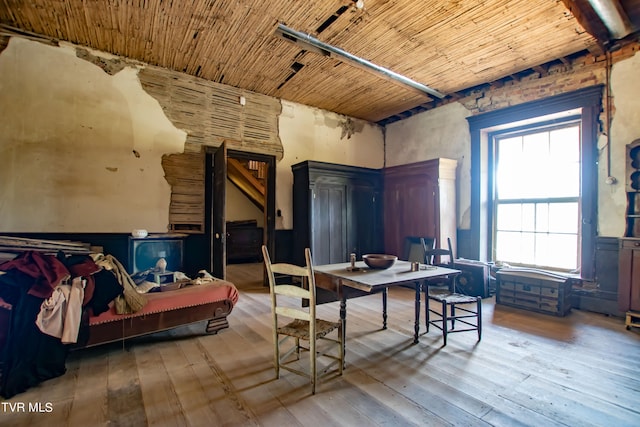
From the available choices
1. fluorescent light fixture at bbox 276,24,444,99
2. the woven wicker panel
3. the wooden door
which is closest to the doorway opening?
the wooden door

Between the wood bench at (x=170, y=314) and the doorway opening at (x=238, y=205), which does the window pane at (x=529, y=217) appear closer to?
the doorway opening at (x=238, y=205)

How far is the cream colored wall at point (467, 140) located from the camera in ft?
11.3

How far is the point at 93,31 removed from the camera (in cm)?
335

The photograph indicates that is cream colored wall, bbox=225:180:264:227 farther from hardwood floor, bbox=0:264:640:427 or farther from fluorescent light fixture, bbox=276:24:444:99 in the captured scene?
hardwood floor, bbox=0:264:640:427

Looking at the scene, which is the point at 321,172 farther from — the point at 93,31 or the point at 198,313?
the point at 93,31

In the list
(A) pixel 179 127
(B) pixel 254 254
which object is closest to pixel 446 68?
(A) pixel 179 127

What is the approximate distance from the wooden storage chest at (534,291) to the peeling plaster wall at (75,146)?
4.68 metres

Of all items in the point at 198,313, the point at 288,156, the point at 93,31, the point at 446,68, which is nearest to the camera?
the point at 198,313

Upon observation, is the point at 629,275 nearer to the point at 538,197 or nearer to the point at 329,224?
the point at 538,197

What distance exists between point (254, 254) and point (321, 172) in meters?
3.78

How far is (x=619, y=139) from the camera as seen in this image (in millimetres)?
3496

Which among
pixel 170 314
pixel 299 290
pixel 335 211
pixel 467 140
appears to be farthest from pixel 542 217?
pixel 170 314

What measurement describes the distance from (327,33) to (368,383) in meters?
3.50

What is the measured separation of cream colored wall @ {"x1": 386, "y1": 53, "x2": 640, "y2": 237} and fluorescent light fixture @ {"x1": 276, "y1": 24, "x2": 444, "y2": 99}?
0.94 m
